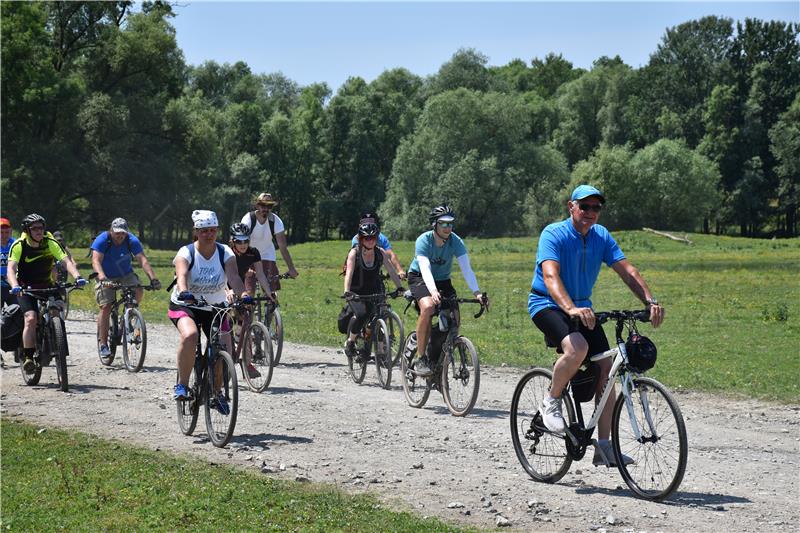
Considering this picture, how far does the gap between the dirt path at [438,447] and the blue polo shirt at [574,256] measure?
1465 millimetres

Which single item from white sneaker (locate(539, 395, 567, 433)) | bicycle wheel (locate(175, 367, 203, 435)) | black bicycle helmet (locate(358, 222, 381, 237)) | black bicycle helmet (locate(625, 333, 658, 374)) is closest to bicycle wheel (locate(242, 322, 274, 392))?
black bicycle helmet (locate(358, 222, 381, 237))

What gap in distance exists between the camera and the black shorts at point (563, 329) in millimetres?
8336

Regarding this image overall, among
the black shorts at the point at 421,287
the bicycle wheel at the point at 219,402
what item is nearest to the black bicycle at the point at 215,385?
the bicycle wheel at the point at 219,402

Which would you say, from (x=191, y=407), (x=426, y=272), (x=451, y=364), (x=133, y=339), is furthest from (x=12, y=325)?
(x=451, y=364)

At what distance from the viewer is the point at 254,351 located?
14680 millimetres

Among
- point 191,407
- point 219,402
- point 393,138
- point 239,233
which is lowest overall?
point 191,407

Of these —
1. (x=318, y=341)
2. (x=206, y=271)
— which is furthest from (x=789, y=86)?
(x=206, y=271)

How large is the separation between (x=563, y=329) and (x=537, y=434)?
3.45 feet

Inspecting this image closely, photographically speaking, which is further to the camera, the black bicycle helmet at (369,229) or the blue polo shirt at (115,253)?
the blue polo shirt at (115,253)

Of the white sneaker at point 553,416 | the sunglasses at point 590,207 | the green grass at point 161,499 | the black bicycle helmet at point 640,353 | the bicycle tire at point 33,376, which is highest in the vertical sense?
the sunglasses at point 590,207

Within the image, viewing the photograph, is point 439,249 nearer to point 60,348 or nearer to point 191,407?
point 191,407

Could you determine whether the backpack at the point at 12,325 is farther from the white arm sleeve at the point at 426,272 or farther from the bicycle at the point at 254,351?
the white arm sleeve at the point at 426,272

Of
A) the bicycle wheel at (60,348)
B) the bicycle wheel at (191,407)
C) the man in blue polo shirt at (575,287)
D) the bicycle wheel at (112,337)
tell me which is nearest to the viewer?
the man in blue polo shirt at (575,287)

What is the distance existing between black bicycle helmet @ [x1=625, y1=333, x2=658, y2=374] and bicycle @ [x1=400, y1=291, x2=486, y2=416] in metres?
3.90
